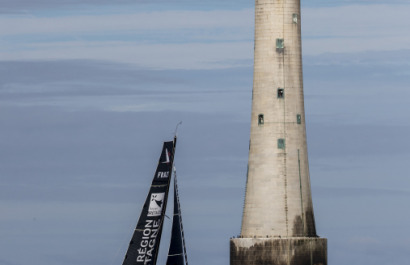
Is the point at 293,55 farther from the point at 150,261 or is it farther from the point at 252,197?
the point at 150,261

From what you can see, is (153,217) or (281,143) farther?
(281,143)

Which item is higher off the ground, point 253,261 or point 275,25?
point 275,25

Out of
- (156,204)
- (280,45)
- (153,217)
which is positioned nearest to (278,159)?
(280,45)

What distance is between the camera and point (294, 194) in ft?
525

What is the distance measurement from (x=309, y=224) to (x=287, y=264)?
352cm

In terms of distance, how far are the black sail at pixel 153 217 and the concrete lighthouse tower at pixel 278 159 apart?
11.8m

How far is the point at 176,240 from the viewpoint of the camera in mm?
152125

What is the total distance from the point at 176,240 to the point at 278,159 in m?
12.2

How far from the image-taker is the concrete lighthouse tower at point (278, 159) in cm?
16000

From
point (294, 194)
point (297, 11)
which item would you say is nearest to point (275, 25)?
point (297, 11)

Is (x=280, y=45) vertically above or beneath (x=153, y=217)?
above

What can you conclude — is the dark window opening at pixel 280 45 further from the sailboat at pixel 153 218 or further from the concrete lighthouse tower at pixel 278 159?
the sailboat at pixel 153 218

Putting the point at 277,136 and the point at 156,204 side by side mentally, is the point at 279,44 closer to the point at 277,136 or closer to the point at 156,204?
the point at 277,136

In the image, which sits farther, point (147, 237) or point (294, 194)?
point (294, 194)
